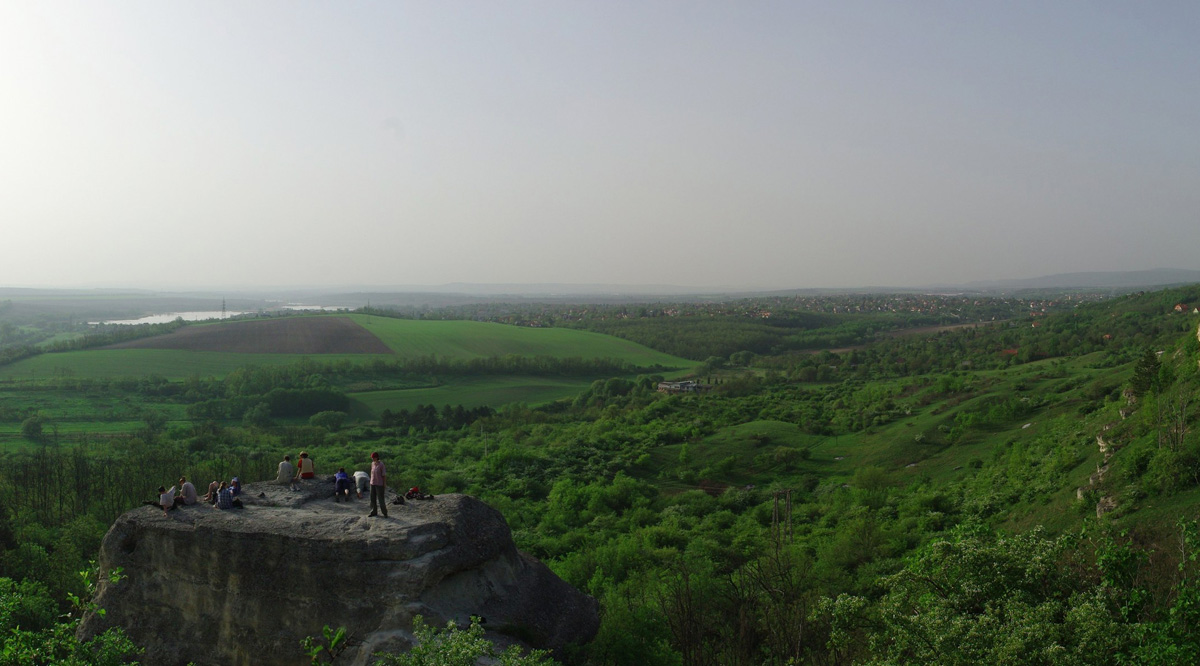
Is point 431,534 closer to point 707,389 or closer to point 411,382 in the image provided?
point 707,389

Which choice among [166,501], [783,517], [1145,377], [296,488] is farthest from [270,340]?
[1145,377]

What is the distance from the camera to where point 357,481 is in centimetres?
2088

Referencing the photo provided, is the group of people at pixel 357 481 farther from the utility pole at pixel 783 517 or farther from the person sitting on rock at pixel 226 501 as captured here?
the utility pole at pixel 783 517

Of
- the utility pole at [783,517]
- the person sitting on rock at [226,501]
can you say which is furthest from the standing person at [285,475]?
the utility pole at [783,517]

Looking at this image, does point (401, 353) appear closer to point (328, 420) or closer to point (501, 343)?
point (501, 343)

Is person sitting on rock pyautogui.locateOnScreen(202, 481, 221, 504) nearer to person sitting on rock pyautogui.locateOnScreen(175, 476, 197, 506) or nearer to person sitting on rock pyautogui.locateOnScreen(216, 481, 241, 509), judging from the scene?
person sitting on rock pyautogui.locateOnScreen(175, 476, 197, 506)

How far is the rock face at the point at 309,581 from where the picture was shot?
1642 centimetres

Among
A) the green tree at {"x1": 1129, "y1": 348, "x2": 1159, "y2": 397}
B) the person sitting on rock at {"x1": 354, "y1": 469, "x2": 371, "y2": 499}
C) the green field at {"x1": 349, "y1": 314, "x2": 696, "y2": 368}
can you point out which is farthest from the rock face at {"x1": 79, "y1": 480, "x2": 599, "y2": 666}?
the green field at {"x1": 349, "y1": 314, "x2": 696, "y2": 368}

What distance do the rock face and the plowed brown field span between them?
391 feet

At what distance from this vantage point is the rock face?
1642 cm

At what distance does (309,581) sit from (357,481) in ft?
14.2

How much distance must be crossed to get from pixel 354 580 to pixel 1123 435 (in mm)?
35214

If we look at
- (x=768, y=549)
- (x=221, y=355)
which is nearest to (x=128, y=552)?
(x=768, y=549)

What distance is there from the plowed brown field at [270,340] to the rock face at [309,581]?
11904cm
